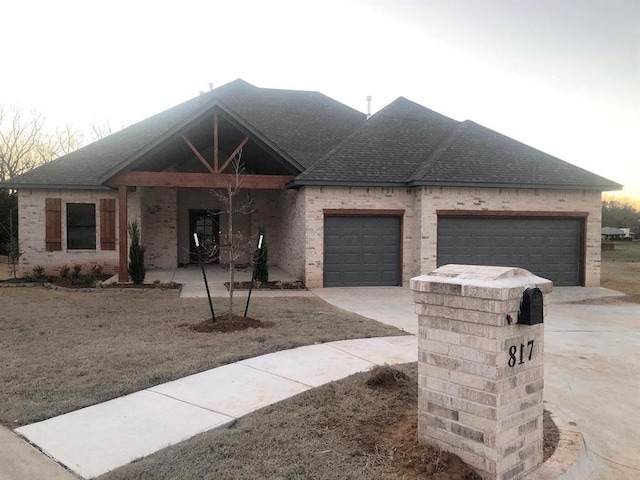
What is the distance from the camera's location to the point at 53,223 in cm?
1758

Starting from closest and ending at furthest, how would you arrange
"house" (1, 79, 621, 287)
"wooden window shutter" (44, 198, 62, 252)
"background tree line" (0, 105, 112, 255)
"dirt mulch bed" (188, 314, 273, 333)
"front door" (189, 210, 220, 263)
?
"dirt mulch bed" (188, 314, 273, 333), "house" (1, 79, 621, 287), "wooden window shutter" (44, 198, 62, 252), "front door" (189, 210, 220, 263), "background tree line" (0, 105, 112, 255)

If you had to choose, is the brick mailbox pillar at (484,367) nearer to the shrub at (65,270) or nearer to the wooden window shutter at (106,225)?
the shrub at (65,270)

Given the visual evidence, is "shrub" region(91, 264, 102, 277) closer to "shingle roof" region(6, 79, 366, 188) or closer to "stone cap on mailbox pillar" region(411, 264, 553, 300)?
"shingle roof" region(6, 79, 366, 188)

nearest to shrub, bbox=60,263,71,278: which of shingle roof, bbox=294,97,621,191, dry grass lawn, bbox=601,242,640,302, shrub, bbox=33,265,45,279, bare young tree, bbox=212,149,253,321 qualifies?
shrub, bbox=33,265,45,279

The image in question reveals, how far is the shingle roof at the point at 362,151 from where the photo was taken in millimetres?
14859

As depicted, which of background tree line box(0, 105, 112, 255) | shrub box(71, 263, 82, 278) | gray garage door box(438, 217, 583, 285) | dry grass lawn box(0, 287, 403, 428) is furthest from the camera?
background tree line box(0, 105, 112, 255)

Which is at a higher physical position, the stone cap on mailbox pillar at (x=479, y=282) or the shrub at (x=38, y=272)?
the stone cap on mailbox pillar at (x=479, y=282)

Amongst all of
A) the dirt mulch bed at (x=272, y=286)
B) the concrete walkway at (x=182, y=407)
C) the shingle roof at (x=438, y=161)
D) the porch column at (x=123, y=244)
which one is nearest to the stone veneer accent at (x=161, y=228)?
the porch column at (x=123, y=244)

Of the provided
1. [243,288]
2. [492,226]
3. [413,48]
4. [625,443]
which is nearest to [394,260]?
[492,226]

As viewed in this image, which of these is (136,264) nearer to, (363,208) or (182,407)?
(363,208)

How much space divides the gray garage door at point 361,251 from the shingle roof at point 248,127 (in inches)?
90.4

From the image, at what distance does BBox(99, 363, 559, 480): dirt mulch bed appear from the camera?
3.69 m

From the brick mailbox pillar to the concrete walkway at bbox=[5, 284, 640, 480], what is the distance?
0.78 meters

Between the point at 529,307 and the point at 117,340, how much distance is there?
6.44 metres
